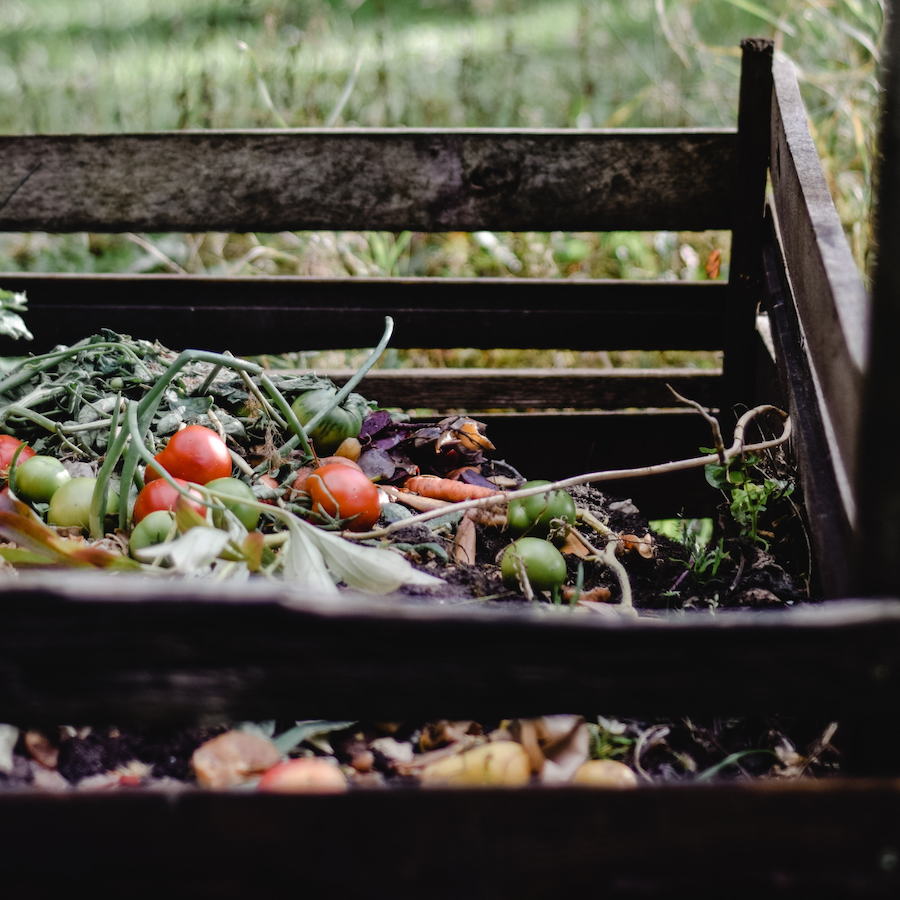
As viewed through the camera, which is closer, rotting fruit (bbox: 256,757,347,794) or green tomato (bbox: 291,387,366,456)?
rotting fruit (bbox: 256,757,347,794)

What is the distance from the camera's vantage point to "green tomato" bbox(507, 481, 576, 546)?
1487 mm

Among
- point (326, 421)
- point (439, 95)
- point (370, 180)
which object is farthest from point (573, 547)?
point (439, 95)

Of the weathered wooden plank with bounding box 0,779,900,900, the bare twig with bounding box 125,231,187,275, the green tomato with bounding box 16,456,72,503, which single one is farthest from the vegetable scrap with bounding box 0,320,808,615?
the bare twig with bounding box 125,231,187,275

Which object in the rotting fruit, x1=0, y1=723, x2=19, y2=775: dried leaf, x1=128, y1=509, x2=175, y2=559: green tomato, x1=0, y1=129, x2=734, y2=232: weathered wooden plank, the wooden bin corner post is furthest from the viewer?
x1=0, y1=129, x2=734, y2=232: weathered wooden plank

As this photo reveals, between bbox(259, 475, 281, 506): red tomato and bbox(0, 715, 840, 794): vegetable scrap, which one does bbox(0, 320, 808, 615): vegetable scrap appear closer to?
bbox(259, 475, 281, 506): red tomato

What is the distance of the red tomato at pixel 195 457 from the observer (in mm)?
1395

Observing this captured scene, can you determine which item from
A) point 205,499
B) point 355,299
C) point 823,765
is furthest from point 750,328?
point 205,499

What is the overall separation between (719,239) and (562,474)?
2040 millimetres

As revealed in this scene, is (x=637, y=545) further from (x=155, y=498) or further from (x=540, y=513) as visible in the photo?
(x=155, y=498)

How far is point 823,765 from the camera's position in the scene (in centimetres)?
116

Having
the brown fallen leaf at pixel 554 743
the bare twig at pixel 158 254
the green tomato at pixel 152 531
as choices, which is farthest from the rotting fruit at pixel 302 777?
the bare twig at pixel 158 254

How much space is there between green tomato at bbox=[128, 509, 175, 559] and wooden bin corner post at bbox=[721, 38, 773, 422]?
→ 1.59 m

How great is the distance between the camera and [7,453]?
1572mm

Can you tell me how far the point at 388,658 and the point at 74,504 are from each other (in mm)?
811
